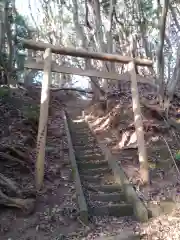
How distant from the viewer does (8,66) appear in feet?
37.8

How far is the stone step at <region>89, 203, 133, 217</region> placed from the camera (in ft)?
16.3

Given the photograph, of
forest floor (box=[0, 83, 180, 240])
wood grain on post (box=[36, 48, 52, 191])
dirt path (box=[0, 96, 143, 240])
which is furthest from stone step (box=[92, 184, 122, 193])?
wood grain on post (box=[36, 48, 52, 191])

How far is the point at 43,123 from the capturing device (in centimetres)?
593

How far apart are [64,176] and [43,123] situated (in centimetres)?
113

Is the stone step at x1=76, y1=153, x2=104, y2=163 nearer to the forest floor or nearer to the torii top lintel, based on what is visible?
the forest floor

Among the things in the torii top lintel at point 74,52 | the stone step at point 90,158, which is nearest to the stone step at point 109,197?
the stone step at point 90,158

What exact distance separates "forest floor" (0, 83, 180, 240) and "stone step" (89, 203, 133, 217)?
134 mm

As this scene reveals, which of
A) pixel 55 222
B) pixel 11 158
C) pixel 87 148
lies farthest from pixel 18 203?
pixel 87 148

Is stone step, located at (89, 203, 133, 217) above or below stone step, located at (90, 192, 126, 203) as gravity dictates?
below

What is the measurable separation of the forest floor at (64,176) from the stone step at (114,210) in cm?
13

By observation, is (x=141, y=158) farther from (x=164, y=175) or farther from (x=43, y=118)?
(x=43, y=118)

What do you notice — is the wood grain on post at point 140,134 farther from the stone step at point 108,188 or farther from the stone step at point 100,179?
the stone step at point 100,179

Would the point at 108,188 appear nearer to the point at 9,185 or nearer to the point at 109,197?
the point at 109,197

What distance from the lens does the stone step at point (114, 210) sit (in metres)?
4.96
